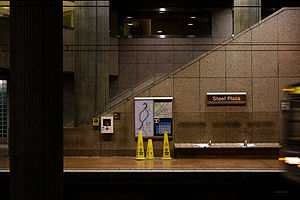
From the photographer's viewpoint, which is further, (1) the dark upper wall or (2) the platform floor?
(1) the dark upper wall

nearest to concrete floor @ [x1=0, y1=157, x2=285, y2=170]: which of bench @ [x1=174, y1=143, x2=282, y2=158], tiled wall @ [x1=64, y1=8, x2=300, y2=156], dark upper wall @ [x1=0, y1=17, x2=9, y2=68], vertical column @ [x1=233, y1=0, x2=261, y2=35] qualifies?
bench @ [x1=174, y1=143, x2=282, y2=158]

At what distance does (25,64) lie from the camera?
5.80 metres

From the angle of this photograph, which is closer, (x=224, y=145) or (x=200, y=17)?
(x=224, y=145)

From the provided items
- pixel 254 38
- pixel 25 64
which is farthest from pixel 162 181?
pixel 254 38

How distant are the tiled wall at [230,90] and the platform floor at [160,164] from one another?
1.12 metres

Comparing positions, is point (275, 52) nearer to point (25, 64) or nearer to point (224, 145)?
point (224, 145)

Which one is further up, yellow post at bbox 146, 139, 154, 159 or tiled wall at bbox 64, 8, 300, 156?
tiled wall at bbox 64, 8, 300, 156

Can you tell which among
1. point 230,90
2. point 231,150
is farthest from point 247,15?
point 231,150

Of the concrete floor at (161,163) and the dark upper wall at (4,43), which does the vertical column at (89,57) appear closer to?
the dark upper wall at (4,43)

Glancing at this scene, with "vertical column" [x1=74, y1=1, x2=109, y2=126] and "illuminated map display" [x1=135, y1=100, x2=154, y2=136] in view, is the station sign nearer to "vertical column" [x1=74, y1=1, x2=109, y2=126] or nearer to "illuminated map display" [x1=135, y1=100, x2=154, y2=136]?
"illuminated map display" [x1=135, y1=100, x2=154, y2=136]

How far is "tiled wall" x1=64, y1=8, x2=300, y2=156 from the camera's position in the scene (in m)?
13.6

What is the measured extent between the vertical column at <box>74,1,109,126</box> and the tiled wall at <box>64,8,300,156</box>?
9.99 feet

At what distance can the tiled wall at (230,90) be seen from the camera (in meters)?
13.6

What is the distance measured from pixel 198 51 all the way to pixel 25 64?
50.8 ft
